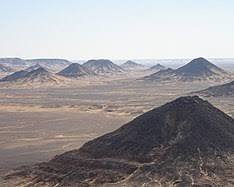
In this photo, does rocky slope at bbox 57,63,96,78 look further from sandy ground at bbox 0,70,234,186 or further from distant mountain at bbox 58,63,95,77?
sandy ground at bbox 0,70,234,186

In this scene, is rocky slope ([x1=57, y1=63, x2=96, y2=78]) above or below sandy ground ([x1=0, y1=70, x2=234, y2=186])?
above

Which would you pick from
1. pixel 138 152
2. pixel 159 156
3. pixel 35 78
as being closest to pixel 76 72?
pixel 35 78

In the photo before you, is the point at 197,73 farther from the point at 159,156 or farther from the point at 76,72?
the point at 159,156

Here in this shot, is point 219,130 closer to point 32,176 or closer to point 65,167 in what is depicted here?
point 65,167

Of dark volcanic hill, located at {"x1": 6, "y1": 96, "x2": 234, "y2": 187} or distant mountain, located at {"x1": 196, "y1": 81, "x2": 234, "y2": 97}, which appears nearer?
dark volcanic hill, located at {"x1": 6, "y1": 96, "x2": 234, "y2": 187}

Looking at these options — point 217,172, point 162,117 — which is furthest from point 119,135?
point 217,172

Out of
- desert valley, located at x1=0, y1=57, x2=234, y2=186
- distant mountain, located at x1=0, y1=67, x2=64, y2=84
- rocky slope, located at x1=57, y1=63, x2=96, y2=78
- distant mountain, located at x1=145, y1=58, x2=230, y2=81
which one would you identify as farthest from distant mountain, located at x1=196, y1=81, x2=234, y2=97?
rocky slope, located at x1=57, y1=63, x2=96, y2=78
